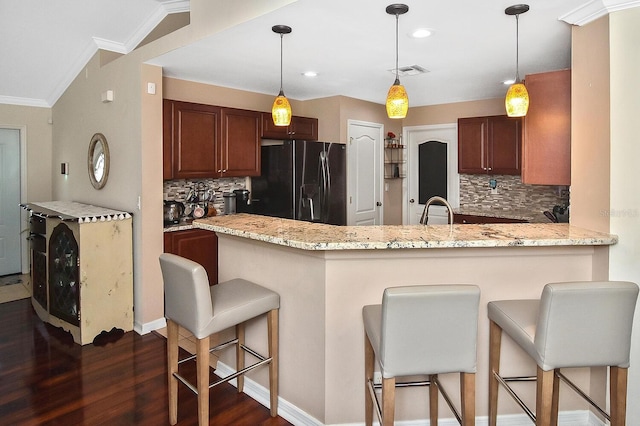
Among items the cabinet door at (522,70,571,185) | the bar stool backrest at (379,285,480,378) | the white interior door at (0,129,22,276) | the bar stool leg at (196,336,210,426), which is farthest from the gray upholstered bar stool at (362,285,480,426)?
the white interior door at (0,129,22,276)

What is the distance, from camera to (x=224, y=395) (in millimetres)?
2590

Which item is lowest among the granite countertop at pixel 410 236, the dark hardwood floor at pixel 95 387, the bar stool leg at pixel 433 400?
the dark hardwood floor at pixel 95 387

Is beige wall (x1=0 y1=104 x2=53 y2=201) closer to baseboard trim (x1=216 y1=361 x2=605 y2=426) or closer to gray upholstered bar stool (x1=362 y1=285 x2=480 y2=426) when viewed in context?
baseboard trim (x1=216 y1=361 x2=605 y2=426)

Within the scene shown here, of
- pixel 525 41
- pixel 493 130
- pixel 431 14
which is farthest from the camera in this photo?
pixel 493 130

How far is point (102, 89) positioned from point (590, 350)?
4.31m

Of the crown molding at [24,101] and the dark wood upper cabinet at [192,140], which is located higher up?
the crown molding at [24,101]

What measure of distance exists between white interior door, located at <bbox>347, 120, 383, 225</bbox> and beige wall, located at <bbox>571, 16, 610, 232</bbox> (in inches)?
114

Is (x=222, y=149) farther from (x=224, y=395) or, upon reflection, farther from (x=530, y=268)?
(x=530, y=268)

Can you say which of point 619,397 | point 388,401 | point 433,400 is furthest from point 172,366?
point 619,397

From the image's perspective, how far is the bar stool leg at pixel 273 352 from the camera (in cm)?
234

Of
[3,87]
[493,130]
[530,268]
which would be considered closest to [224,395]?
[530,268]

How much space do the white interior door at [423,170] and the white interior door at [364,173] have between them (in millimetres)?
440

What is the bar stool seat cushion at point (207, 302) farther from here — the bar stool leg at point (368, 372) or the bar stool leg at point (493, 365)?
the bar stool leg at point (493, 365)

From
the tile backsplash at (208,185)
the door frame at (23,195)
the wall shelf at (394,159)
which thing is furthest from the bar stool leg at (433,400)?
the door frame at (23,195)
